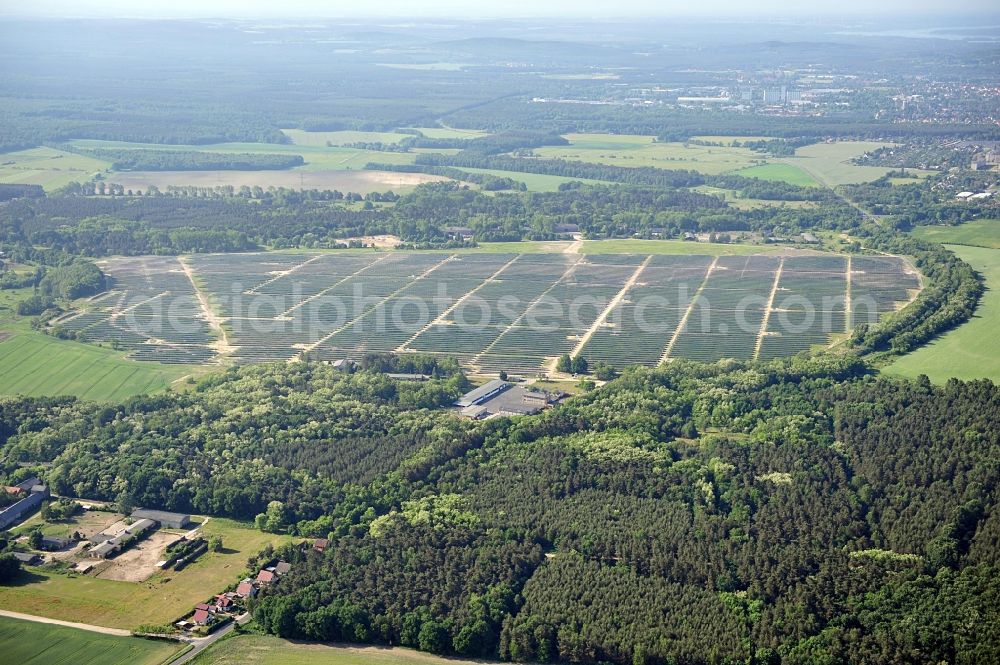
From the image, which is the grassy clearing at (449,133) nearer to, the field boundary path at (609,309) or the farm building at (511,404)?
the field boundary path at (609,309)

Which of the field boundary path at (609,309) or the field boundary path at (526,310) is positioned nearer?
the field boundary path at (526,310)

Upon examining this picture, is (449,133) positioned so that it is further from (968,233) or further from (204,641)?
(204,641)

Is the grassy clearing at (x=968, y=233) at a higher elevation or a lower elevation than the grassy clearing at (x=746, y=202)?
Result: lower

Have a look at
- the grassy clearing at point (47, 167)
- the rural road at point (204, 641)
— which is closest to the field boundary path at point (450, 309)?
the rural road at point (204, 641)

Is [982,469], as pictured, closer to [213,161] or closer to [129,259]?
[129,259]

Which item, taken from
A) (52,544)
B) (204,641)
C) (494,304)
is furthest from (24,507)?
(494,304)

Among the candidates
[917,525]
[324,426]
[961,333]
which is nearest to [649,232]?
[961,333]
